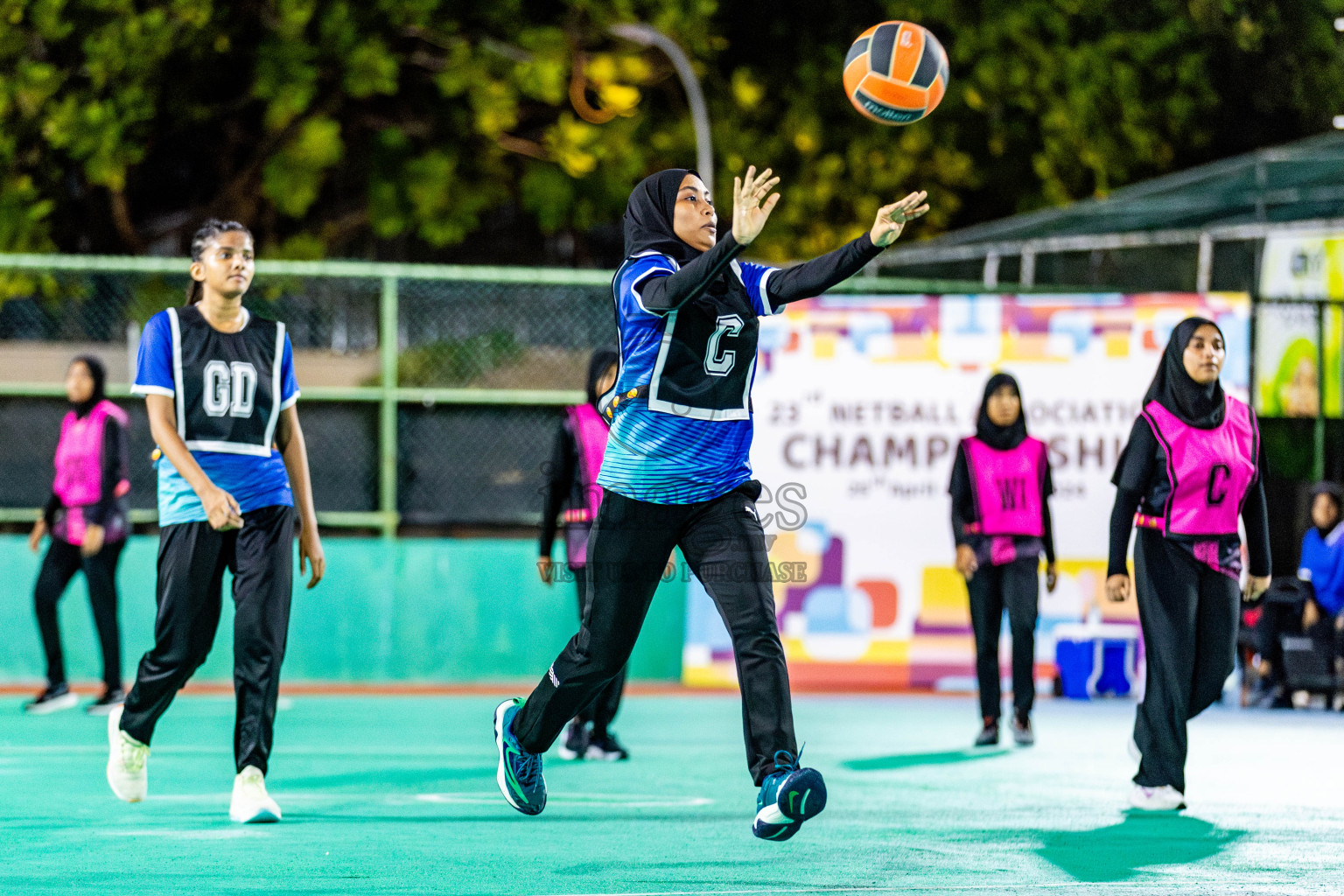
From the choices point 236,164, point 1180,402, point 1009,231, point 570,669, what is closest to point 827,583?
point 1180,402

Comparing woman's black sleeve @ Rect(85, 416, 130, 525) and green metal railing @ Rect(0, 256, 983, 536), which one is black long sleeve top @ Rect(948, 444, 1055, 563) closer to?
green metal railing @ Rect(0, 256, 983, 536)

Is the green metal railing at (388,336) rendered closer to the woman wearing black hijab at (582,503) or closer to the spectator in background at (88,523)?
the spectator in background at (88,523)

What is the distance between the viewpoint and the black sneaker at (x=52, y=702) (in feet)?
39.1

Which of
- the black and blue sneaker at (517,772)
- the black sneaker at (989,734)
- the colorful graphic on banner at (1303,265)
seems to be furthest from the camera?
the colorful graphic on banner at (1303,265)

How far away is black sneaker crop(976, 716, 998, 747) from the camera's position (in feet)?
34.4

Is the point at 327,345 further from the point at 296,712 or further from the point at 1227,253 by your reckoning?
the point at 1227,253

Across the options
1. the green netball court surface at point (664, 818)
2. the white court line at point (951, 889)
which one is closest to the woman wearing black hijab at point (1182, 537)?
the green netball court surface at point (664, 818)

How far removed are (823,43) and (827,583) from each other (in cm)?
1266

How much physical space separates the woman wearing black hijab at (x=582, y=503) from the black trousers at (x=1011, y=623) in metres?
2.24

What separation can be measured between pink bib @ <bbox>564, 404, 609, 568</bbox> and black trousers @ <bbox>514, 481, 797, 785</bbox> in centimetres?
324

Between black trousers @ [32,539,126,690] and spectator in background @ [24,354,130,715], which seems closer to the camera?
spectator in background @ [24,354,130,715]

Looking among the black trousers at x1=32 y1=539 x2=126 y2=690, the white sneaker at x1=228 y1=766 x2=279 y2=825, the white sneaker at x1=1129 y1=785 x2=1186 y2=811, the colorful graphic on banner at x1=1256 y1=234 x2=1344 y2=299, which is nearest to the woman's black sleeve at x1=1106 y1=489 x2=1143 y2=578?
the white sneaker at x1=1129 y1=785 x2=1186 y2=811

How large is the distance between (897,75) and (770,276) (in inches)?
64.0

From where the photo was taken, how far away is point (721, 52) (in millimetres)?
24859
